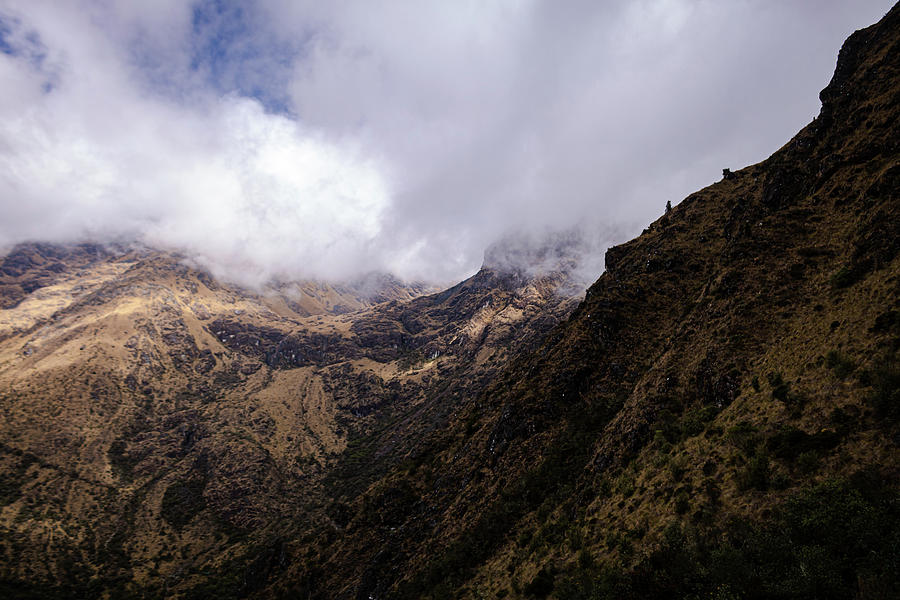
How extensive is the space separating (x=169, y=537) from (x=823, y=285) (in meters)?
248

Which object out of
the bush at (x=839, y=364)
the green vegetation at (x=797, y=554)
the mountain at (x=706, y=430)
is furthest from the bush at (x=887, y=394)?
the green vegetation at (x=797, y=554)

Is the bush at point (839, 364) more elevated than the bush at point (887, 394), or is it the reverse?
the bush at point (839, 364)

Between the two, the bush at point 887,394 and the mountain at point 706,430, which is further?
the mountain at point 706,430

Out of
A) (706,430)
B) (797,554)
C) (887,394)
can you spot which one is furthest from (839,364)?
(797,554)

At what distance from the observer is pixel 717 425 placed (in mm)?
35281

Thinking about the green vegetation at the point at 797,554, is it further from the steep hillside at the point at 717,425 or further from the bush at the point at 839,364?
the bush at the point at 839,364

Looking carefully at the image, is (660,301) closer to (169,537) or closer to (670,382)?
(670,382)

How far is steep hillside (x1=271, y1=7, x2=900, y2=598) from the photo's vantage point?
2158 centimetres

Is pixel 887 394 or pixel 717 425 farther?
pixel 717 425

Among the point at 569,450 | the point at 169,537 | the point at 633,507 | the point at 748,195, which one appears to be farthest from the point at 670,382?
the point at 169,537

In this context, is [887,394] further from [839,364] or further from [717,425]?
[717,425]

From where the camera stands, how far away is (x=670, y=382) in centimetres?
4681

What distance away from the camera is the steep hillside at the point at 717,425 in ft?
70.8

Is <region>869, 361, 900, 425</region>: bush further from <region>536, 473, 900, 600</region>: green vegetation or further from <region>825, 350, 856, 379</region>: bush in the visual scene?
<region>536, 473, 900, 600</region>: green vegetation
